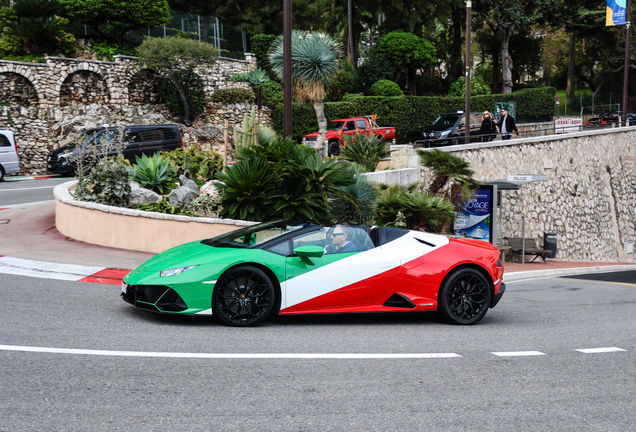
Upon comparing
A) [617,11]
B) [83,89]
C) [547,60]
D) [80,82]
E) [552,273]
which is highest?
[547,60]

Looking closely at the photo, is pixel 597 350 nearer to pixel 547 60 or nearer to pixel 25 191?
pixel 25 191

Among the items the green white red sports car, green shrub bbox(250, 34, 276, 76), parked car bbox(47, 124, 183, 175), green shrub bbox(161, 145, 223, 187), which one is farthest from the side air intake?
green shrub bbox(250, 34, 276, 76)

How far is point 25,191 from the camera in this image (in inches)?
797

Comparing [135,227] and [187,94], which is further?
[187,94]

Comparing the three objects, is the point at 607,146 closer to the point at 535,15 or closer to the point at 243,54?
the point at 535,15

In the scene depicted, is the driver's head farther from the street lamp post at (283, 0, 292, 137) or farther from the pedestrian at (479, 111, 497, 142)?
the pedestrian at (479, 111, 497, 142)

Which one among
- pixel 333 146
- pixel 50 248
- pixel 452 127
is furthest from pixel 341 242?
pixel 452 127

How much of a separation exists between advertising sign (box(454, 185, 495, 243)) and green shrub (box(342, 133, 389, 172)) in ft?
8.97

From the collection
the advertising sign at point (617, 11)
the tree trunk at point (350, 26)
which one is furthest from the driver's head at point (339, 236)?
the tree trunk at point (350, 26)

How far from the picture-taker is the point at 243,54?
→ 38.1 meters

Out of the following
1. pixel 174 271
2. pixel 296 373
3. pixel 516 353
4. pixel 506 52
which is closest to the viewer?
pixel 296 373

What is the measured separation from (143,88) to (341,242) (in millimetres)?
27955

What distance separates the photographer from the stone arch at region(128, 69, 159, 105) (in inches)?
1277

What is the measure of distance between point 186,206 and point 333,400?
345 inches
